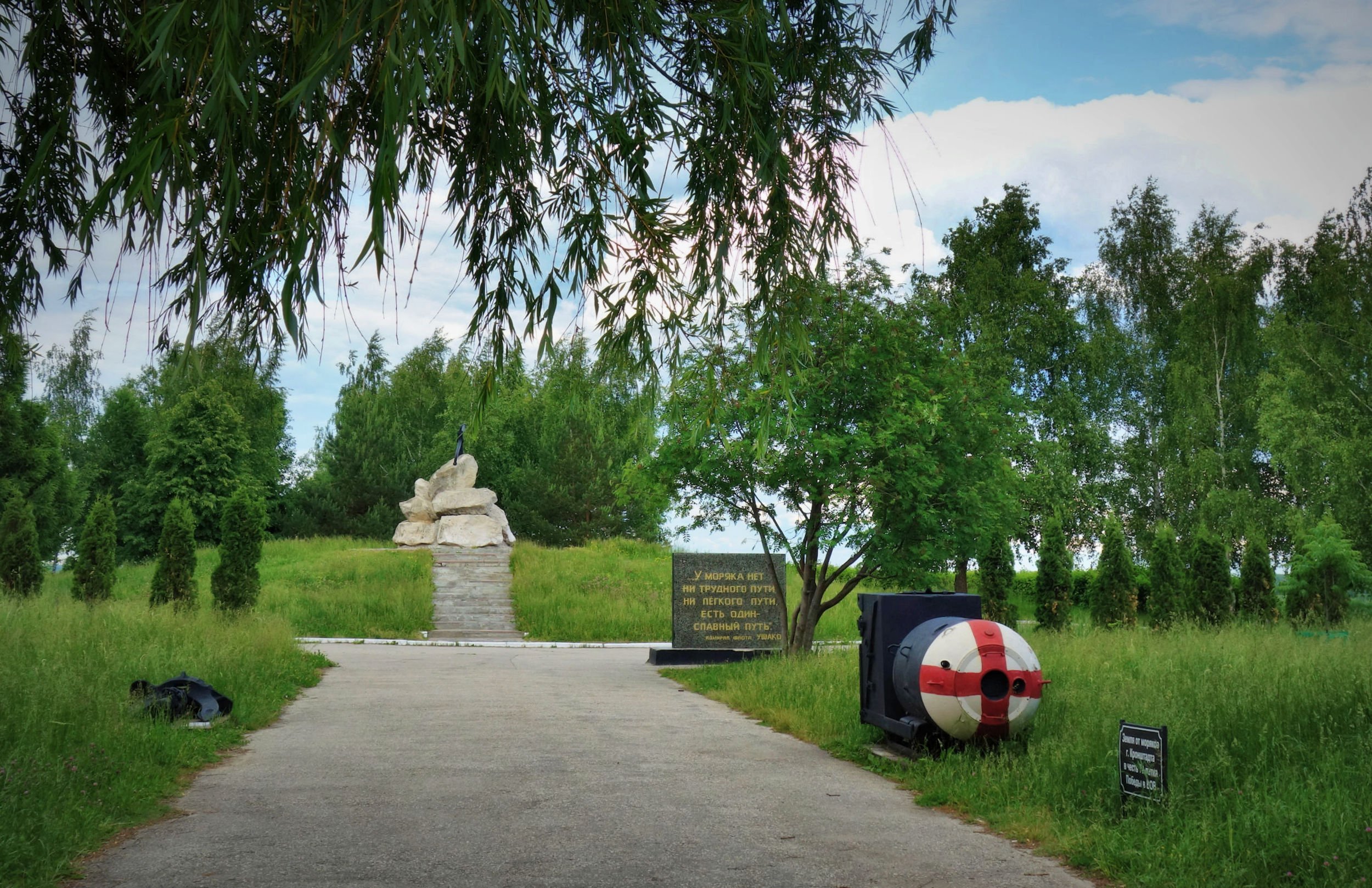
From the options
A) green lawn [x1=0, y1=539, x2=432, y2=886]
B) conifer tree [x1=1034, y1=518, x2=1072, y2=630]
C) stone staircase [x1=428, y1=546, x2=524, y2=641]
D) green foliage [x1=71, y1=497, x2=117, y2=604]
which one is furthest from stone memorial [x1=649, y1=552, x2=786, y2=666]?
green foliage [x1=71, y1=497, x2=117, y2=604]

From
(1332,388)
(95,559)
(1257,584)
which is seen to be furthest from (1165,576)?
(95,559)

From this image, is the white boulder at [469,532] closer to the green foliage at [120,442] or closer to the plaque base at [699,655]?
the plaque base at [699,655]

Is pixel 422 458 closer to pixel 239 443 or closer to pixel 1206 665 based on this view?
pixel 239 443

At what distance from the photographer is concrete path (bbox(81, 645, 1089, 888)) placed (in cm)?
516

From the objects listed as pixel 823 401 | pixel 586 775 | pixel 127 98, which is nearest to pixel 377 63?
pixel 127 98

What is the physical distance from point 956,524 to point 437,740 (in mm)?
8864

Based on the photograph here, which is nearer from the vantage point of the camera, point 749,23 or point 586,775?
point 749,23

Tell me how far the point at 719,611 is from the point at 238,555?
11.5 m

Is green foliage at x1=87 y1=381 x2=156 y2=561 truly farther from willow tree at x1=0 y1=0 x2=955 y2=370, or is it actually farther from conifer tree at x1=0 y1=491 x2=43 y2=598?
willow tree at x1=0 y1=0 x2=955 y2=370

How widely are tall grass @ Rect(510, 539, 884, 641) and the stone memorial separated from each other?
4697mm

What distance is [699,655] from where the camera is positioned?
1925 centimetres

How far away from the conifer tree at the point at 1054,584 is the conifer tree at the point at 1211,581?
98.0 inches

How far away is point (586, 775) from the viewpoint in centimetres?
793

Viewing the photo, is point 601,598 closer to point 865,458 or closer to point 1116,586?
point 1116,586
